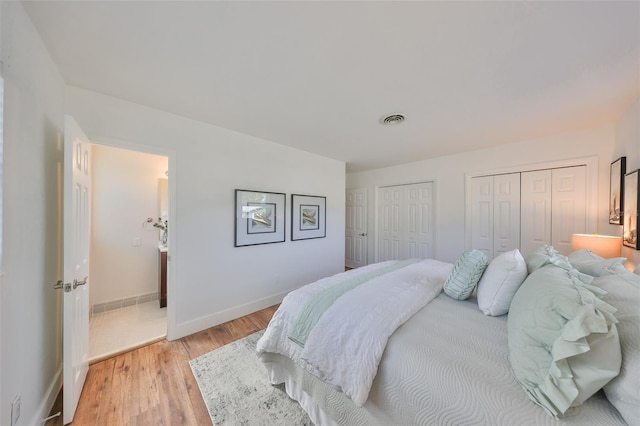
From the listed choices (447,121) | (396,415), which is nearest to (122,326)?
(396,415)

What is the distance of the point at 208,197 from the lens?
2.43 meters

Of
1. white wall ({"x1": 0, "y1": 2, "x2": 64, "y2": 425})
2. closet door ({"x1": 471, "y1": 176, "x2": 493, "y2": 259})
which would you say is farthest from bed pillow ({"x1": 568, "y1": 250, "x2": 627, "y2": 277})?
white wall ({"x1": 0, "y1": 2, "x2": 64, "y2": 425})

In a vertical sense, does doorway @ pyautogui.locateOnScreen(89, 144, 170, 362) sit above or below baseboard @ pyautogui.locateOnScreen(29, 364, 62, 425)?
above

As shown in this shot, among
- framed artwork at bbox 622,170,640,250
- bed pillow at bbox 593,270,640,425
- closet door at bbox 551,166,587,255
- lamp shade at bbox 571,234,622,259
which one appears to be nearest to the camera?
bed pillow at bbox 593,270,640,425

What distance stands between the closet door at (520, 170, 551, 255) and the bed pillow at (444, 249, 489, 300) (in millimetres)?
2058

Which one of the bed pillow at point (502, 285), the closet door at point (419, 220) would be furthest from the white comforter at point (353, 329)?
the closet door at point (419, 220)

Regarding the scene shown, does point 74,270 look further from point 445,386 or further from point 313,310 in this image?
point 445,386

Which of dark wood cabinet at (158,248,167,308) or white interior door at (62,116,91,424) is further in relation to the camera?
dark wood cabinet at (158,248,167,308)

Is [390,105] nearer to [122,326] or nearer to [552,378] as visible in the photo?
[552,378]

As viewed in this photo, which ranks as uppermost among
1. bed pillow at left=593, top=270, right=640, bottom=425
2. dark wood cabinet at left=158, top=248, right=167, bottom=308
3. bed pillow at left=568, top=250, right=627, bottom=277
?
bed pillow at left=568, top=250, right=627, bottom=277

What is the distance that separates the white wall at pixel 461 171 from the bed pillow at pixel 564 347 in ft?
8.58

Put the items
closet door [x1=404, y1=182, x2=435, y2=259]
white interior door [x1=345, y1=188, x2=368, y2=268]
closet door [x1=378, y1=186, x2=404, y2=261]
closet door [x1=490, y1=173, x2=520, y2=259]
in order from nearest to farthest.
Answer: closet door [x1=490, y1=173, x2=520, y2=259] → closet door [x1=404, y1=182, x2=435, y2=259] → closet door [x1=378, y1=186, x2=404, y2=261] → white interior door [x1=345, y1=188, x2=368, y2=268]

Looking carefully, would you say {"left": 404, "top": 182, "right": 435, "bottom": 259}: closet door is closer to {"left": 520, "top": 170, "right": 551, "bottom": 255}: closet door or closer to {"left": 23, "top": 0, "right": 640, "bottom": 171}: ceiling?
{"left": 520, "top": 170, "right": 551, "bottom": 255}: closet door

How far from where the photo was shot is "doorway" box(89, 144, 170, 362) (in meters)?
2.67
